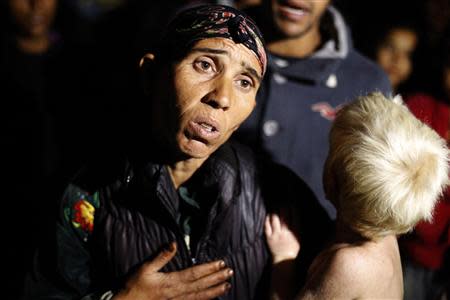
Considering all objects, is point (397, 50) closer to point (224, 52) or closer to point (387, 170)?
point (387, 170)

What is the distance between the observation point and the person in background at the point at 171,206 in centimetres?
154

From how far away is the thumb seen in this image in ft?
5.42

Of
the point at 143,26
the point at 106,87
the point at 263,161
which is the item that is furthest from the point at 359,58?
the point at 106,87

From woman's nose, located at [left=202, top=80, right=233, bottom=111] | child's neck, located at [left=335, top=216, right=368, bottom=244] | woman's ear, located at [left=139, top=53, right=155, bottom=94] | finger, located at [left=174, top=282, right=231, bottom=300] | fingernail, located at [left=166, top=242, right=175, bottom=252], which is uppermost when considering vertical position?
woman's ear, located at [left=139, top=53, right=155, bottom=94]

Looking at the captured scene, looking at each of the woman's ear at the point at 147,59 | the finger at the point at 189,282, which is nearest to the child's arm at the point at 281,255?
the finger at the point at 189,282

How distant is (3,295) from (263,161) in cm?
242

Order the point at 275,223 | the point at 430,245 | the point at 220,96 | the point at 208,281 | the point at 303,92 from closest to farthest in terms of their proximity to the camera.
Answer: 1. the point at 220,96
2. the point at 208,281
3. the point at 275,223
4. the point at 303,92
5. the point at 430,245

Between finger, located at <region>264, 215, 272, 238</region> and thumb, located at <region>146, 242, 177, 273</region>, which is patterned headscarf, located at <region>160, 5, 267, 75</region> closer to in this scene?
finger, located at <region>264, 215, 272, 238</region>

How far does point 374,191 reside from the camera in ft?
4.94

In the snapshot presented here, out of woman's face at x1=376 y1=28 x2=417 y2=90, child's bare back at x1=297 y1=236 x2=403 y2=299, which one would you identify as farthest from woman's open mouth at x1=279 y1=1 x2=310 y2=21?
woman's face at x1=376 y1=28 x2=417 y2=90

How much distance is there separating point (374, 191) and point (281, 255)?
0.43 meters

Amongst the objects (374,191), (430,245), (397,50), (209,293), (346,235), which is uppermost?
(374,191)

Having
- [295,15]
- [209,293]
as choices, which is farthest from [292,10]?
[209,293]

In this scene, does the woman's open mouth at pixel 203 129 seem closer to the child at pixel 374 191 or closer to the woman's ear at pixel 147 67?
the woman's ear at pixel 147 67
